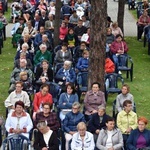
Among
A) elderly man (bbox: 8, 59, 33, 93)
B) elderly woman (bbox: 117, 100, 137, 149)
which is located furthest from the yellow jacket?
elderly man (bbox: 8, 59, 33, 93)

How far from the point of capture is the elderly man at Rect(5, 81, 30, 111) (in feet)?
Result: 49.8

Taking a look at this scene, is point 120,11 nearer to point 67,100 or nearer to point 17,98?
point 67,100

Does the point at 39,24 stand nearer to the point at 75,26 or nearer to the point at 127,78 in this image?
the point at 75,26

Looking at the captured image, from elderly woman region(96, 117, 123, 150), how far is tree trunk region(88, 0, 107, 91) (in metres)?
3.34

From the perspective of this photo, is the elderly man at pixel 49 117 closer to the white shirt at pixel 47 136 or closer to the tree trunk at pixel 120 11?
the white shirt at pixel 47 136

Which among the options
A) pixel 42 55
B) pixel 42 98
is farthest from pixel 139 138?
pixel 42 55

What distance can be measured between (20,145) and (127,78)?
8012 millimetres

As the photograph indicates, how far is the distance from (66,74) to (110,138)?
4.83 m

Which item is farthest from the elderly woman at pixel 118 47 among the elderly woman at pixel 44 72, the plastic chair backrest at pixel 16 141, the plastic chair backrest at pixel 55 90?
the plastic chair backrest at pixel 16 141

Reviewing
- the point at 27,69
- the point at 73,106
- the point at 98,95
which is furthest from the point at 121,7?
the point at 73,106

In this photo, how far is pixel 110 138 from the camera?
516 inches

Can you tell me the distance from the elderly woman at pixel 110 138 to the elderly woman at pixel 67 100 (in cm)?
186

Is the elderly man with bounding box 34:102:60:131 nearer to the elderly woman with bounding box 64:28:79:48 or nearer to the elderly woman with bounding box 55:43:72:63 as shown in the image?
the elderly woman with bounding box 55:43:72:63

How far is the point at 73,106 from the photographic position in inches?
545
